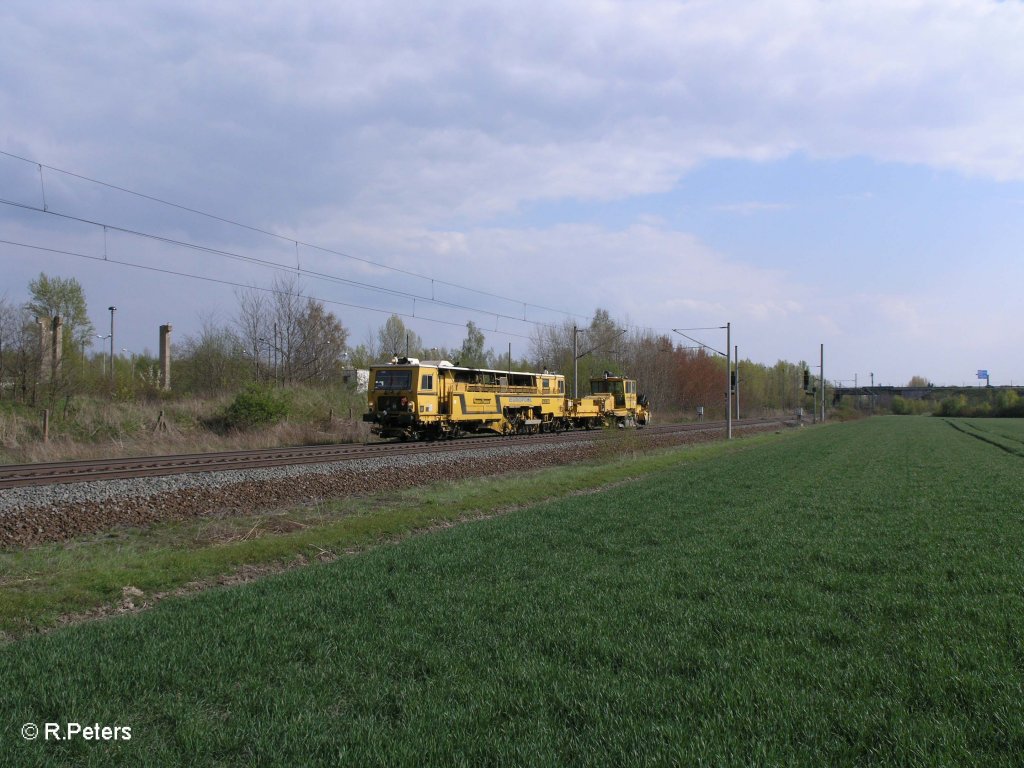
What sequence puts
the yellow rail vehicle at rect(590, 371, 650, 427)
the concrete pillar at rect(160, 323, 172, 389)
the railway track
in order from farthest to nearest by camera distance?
the yellow rail vehicle at rect(590, 371, 650, 427), the concrete pillar at rect(160, 323, 172, 389), the railway track

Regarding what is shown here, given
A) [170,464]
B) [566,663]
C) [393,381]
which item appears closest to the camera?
[566,663]

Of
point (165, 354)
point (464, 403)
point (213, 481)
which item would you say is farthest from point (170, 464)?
point (165, 354)

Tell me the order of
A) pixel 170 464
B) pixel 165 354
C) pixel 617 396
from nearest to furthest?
pixel 170 464, pixel 165 354, pixel 617 396

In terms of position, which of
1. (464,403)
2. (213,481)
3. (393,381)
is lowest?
(213,481)

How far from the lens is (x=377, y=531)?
505 inches

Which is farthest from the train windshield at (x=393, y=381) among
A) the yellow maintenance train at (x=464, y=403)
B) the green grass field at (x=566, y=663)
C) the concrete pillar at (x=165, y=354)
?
the green grass field at (x=566, y=663)

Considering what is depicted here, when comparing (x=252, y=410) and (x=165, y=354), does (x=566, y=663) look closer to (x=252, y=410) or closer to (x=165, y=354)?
(x=252, y=410)

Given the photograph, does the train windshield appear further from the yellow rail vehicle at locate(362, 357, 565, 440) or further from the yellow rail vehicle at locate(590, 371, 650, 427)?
the yellow rail vehicle at locate(590, 371, 650, 427)

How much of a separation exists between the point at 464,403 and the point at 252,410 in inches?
386

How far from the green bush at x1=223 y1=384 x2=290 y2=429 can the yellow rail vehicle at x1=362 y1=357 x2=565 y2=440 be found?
486 cm

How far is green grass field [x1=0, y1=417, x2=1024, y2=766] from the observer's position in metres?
4.21

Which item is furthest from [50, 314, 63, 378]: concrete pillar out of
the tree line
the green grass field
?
the green grass field

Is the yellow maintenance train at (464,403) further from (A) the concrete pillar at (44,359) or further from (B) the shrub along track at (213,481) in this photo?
(A) the concrete pillar at (44,359)

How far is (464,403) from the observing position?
33156 millimetres
